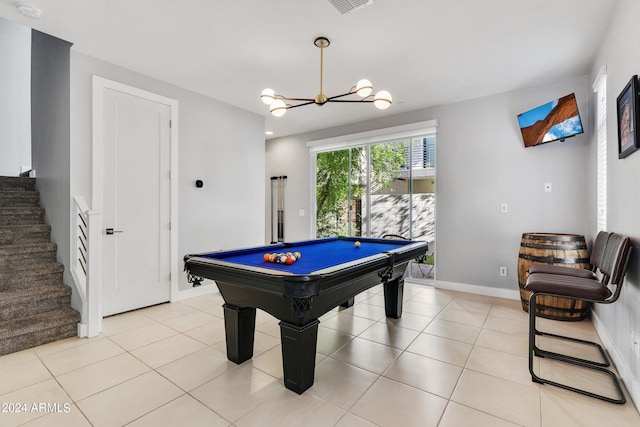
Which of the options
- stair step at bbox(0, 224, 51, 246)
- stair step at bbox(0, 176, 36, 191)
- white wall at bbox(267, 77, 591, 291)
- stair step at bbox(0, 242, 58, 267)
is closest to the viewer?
stair step at bbox(0, 242, 58, 267)

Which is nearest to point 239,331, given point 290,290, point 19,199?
point 290,290

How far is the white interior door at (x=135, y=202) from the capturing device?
10.6 feet

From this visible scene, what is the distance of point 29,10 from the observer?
236cm

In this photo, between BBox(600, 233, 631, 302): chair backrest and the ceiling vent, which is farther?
the ceiling vent

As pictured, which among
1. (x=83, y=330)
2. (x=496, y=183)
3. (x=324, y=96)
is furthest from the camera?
(x=496, y=183)

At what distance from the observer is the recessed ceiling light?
7.60ft

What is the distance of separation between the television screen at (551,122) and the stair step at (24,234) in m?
5.74

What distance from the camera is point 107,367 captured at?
2.22 metres

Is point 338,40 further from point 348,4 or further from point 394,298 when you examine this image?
point 394,298

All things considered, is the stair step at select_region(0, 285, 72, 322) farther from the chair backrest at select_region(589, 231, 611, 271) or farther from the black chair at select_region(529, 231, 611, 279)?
the chair backrest at select_region(589, 231, 611, 271)

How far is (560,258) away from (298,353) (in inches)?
114

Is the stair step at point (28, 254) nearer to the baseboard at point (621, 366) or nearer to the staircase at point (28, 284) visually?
the staircase at point (28, 284)

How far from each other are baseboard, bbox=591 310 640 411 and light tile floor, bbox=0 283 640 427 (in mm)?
80

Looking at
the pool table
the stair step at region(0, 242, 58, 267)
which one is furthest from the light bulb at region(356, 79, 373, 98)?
the stair step at region(0, 242, 58, 267)
